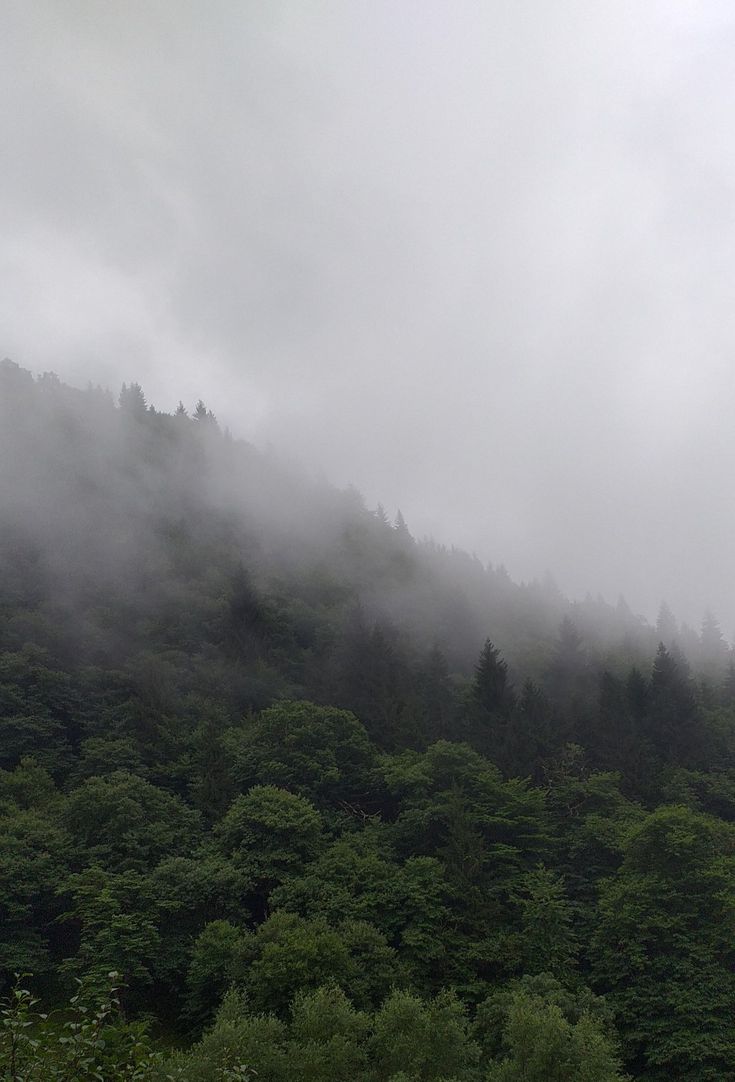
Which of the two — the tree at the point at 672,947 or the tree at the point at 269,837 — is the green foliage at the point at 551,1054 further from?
the tree at the point at 269,837

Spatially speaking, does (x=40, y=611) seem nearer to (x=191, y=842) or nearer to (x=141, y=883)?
(x=191, y=842)

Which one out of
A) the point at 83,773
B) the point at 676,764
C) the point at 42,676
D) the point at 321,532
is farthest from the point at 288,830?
the point at 321,532

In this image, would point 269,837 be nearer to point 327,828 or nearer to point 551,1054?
point 327,828

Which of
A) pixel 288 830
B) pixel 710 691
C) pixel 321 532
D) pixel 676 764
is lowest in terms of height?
pixel 288 830

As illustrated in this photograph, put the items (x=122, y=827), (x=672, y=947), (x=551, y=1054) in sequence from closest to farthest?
(x=551, y=1054)
(x=672, y=947)
(x=122, y=827)

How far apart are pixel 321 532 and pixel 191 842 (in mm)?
95667

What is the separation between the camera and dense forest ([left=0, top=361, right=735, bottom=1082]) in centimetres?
3541

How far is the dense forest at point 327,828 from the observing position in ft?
116

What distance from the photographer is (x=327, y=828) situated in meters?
64.1

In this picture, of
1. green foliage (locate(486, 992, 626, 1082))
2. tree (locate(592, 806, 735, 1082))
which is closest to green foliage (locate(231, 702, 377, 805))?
tree (locate(592, 806, 735, 1082))

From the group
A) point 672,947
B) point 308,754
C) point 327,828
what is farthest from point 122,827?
point 672,947

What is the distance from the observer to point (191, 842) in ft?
194

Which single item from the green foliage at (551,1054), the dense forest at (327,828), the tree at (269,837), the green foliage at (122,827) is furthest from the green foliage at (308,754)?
the green foliage at (551,1054)

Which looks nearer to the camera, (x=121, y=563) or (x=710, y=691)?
(x=710, y=691)
